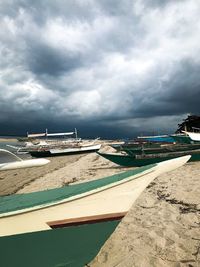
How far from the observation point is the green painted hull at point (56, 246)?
138 inches

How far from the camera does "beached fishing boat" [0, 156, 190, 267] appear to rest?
3439mm

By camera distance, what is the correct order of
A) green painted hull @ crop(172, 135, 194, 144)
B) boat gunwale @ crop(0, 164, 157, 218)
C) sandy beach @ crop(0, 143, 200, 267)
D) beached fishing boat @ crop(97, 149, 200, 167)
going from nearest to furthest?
boat gunwale @ crop(0, 164, 157, 218), sandy beach @ crop(0, 143, 200, 267), beached fishing boat @ crop(97, 149, 200, 167), green painted hull @ crop(172, 135, 194, 144)

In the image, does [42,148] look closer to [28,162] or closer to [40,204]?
[28,162]

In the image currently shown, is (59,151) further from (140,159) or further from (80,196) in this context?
(80,196)

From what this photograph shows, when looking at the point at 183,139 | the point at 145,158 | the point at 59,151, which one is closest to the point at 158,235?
the point at 145,158

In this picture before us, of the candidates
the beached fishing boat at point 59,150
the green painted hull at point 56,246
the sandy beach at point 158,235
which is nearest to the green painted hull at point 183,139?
the beached fishing boat at point 59,150

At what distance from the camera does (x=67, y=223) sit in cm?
361

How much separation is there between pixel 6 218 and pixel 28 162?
3.76 m

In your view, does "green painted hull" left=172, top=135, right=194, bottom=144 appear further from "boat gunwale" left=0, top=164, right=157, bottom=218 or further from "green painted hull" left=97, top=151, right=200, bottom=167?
"boat gunwale" left=0, top=164, right=157, bottom=218

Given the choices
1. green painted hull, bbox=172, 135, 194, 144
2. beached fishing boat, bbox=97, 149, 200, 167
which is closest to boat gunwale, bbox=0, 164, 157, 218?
beached fishing boat, bbox=97, 149, 200, 167

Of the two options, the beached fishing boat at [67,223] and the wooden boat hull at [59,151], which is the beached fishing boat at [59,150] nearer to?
the wooden boat hull at [59,151]

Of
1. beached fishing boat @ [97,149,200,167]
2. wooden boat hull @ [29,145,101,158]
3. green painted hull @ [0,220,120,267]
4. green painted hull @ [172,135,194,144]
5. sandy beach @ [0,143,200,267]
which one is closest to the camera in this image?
green painted hull @ [0,220,120,267]

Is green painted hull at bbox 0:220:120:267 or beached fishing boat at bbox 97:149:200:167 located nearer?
green painted hull at bbox 0:220:120:267

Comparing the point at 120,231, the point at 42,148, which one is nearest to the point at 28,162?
the point at 120,231
